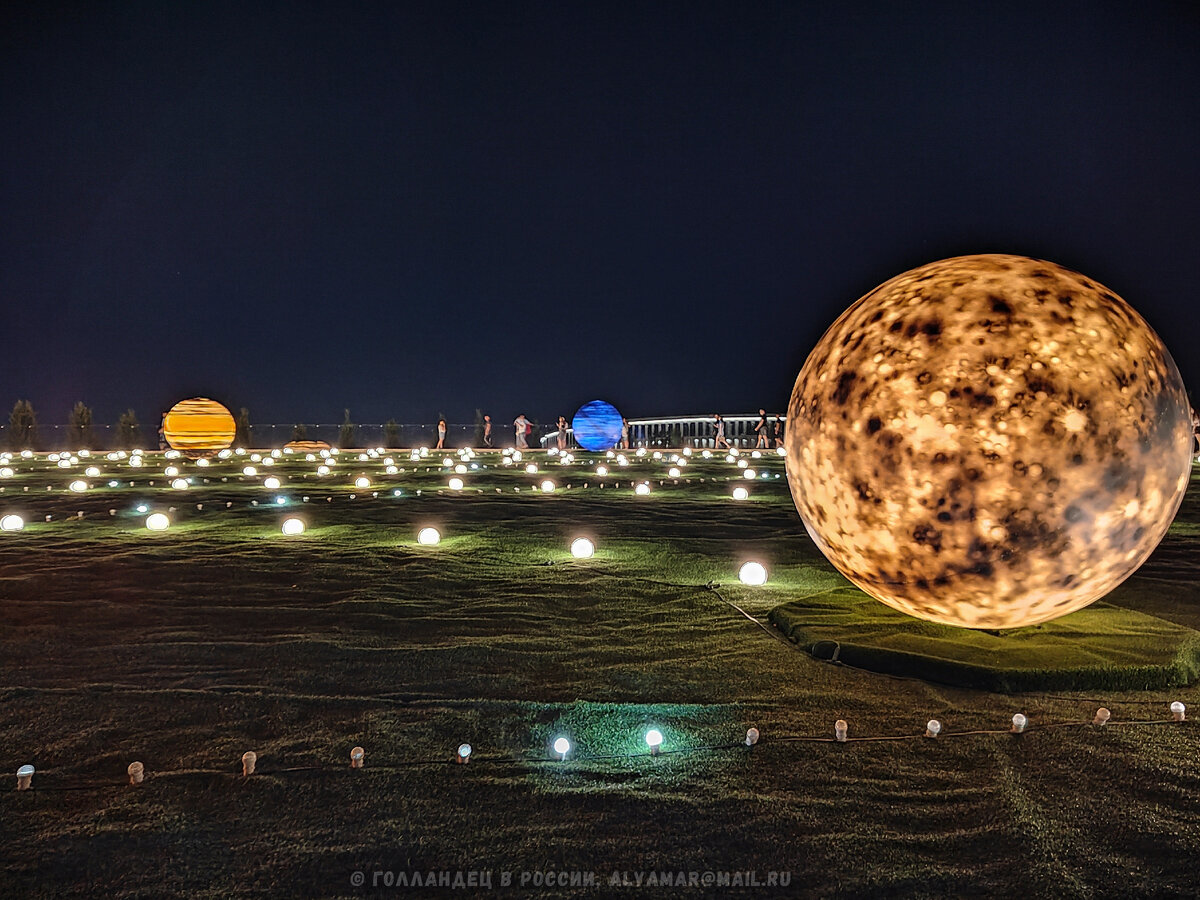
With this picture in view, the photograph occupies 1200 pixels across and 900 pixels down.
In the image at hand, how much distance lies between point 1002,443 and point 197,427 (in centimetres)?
2637

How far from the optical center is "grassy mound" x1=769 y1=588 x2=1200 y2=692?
442cm

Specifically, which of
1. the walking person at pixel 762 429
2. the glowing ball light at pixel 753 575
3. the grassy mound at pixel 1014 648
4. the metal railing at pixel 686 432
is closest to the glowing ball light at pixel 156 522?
the glowing ball light at pixel 753 575

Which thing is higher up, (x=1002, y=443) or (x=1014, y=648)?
(x=1002, y=443)

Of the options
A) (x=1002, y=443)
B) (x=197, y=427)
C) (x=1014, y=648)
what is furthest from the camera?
(x=197, y=427)

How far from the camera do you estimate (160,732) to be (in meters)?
3.88

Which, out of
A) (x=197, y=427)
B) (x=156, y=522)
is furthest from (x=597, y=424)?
(x=156, y=522)

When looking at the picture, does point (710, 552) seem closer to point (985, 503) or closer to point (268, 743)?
point (985, 503)

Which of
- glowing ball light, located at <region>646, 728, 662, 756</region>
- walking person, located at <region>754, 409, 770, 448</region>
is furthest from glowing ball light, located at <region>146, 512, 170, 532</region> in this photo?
walking person, located at <region>754, 409, 770, 448</region>

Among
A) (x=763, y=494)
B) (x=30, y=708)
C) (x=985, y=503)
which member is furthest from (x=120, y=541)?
(x=763, y=494)

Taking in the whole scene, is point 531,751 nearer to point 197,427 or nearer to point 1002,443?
point 1002,443

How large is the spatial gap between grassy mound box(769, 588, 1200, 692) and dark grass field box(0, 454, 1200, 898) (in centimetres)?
14

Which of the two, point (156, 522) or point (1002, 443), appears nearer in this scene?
point (1002, 443)

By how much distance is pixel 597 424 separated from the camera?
111 ft

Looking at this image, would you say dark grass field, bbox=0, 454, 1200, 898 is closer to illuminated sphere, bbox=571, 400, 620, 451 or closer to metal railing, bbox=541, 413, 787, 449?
illuminated sphere, bbox=571, 400, 620, 451
